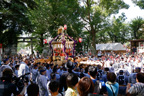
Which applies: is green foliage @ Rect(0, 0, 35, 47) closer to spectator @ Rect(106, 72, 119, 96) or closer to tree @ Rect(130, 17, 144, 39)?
spectator @ Rect(106, 72, 119, 96)

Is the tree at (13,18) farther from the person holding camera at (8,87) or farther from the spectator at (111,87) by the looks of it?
the spectator at (111,87)

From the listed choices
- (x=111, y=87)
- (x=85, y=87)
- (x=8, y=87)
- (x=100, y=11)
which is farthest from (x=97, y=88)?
(x=100, y=11)

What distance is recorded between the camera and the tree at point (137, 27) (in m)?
37.7

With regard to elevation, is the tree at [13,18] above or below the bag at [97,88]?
above

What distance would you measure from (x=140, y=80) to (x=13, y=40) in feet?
72.3

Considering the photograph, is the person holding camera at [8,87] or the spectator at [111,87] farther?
the spectator at [111,87]

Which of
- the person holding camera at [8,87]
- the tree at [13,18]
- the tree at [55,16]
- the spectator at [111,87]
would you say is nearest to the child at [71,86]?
the spectator at [111,87]

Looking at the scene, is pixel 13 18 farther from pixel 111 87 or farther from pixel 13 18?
pixel 111 87

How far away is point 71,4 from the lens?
80.0 ft

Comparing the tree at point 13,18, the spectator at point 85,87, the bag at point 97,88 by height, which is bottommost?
the bag at point 97,88

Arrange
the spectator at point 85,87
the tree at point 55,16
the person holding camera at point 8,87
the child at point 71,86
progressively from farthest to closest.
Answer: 1. the tree at point 55,16
2. the person holding camera at point 8,87
3. the child at point 71,86
4. the spectator at point 85,87

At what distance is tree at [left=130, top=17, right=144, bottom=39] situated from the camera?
37666 millimetres

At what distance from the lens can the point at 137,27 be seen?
38156mm

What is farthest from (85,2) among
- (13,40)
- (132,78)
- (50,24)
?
(132,78)
